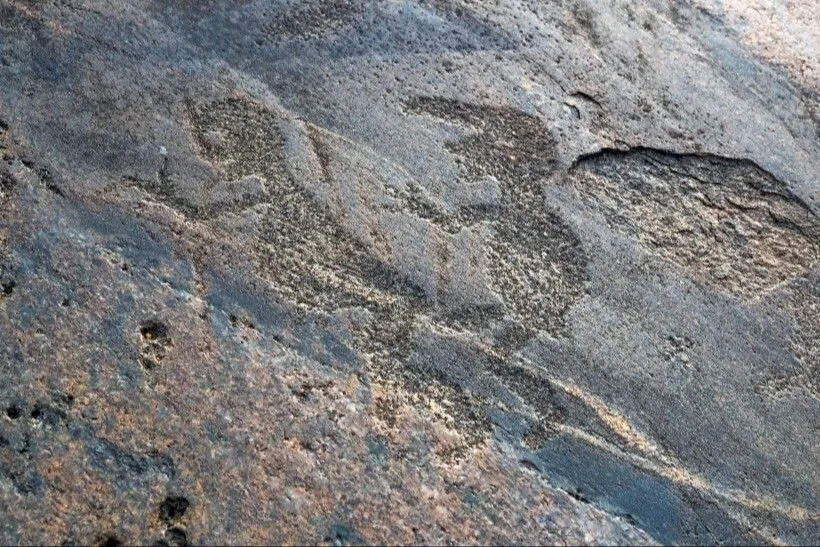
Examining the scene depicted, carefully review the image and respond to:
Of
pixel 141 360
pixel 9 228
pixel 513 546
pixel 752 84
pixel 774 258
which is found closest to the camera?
pixel 513 546

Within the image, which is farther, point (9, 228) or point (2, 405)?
point (9, 228)

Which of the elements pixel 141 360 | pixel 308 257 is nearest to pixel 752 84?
pixel 308 257

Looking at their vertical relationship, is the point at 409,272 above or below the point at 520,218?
below

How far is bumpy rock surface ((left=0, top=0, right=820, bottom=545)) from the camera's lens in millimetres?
2150

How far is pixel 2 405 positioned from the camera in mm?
2193

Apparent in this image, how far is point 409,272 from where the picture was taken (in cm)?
245

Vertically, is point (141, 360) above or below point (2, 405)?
above

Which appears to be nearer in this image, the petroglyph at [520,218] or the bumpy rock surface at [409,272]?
the bumpy rock surface at [409,272]

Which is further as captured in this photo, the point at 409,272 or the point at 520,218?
the point at 520,218

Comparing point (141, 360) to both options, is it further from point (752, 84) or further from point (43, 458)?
point (752, 84)

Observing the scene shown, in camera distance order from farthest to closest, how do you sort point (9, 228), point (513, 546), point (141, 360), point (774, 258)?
point (774, 258)
point (9, 228)
point (141, 360)
point (513, 546)

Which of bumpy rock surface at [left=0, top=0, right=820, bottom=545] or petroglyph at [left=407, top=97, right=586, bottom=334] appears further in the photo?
petroglyph at [left=407, top=97, right=586, bottom=334]

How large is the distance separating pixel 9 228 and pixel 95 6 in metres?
1.03

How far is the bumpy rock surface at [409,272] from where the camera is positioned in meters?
2.15
